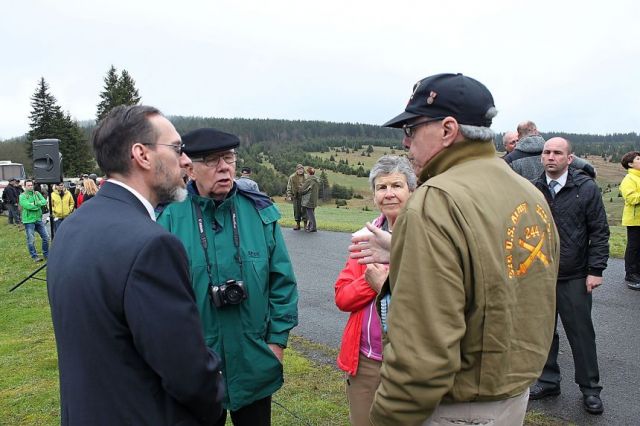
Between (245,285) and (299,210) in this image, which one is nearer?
(245,285)

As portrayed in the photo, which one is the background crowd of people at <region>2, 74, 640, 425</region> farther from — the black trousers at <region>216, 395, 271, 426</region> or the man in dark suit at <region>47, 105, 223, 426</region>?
the black trousers at <region>216, 395, 271, 426</region>

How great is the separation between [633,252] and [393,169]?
701 cm

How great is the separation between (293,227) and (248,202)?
47.3 ft

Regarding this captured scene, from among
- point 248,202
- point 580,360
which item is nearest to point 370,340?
point 248,202

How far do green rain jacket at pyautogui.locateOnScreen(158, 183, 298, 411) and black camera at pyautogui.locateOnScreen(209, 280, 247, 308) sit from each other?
5 cm

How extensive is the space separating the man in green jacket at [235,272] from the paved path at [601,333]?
2.68 m

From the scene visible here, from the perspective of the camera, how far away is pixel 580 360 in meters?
4.31

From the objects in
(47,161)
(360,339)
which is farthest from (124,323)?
(47,161)

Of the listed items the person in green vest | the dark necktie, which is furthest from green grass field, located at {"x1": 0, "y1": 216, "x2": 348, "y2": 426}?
the person in green vest

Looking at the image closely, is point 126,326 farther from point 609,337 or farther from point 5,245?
point 5,245

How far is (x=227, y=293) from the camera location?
106 inches

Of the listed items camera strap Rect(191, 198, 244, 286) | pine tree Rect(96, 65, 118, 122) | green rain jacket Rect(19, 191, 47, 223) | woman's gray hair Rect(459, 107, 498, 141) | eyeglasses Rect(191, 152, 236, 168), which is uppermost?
pine tree Rect(96, 65, 118, 122)

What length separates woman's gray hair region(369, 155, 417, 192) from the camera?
129 inches

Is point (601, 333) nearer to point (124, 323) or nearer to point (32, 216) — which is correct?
point (124, 323)
